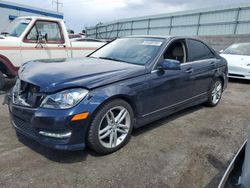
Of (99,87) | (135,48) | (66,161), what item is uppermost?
(135,48)

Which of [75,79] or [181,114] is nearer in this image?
[75,79]

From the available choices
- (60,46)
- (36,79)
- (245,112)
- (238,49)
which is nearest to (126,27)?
(238,49)

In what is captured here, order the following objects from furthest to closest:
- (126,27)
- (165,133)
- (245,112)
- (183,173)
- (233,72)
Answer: (126,27)
(233,72)
(245,112)
(165,133)
(183,173)

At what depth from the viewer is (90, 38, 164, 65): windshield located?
3.91m

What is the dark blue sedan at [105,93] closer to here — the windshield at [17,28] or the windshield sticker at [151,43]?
the windshield sticker at [151,43]

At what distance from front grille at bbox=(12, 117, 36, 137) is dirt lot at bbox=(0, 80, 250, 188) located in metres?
0.33

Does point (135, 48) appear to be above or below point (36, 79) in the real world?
above

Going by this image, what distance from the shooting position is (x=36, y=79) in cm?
305

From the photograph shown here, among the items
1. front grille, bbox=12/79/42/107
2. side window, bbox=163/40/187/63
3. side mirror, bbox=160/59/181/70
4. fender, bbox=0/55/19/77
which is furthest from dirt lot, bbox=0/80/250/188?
fender, bbox=0/55/19/77

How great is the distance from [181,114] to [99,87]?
2.48 m

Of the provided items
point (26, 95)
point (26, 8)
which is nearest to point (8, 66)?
point (26, 95)

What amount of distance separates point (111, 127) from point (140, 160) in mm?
557

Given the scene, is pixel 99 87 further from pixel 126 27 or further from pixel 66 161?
pixel 126 27

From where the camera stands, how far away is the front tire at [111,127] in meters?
3.01
